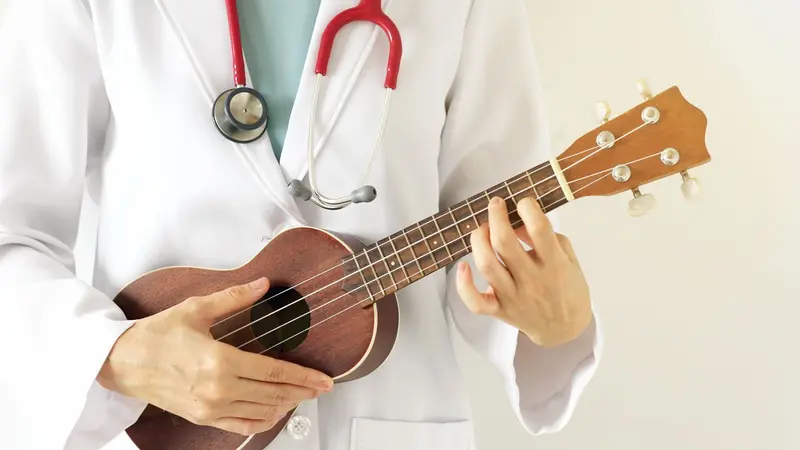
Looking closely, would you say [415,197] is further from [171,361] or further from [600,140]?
[171,361]

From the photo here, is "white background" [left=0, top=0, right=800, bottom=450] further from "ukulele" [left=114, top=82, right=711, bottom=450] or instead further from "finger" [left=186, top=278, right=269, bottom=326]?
"finger" [left=186, top=278, right=269, bottom=326]

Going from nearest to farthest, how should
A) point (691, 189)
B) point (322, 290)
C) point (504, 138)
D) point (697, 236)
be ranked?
point (691, 189), point (322, 290), point (504, 138), point (697, 236)

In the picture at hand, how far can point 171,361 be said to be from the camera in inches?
27.0

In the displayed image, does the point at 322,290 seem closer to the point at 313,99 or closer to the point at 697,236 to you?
the point at 313,99

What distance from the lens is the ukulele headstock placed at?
688 millimetres

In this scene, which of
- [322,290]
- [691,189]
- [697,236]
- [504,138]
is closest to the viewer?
[691,189]

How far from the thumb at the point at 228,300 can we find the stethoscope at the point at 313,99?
11 cm

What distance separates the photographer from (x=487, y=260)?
697 mm

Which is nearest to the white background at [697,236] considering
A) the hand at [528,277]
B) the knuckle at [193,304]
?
the hand at [528,277]

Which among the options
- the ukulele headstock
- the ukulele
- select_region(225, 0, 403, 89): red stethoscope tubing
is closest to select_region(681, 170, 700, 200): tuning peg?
the ukulele headstock

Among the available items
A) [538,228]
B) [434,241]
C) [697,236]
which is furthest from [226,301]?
[697,236]

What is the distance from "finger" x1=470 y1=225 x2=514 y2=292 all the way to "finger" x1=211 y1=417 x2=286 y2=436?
29cm

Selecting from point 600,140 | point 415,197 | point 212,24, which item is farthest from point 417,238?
point 212,24

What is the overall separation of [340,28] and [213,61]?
0.15m
